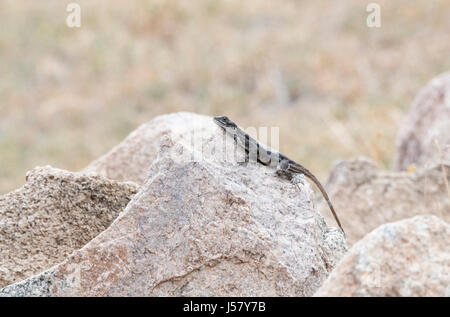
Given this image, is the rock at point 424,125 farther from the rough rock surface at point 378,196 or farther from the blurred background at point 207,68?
the blurred background at point 207,68

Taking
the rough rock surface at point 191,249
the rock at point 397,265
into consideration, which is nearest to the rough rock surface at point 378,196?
the rough rock surface at point 191,249

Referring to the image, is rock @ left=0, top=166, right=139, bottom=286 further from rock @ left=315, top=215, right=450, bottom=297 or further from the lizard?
rock @ left=315, top=215, right=450, bottom=297

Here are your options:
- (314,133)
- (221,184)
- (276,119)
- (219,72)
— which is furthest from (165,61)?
(221,184)

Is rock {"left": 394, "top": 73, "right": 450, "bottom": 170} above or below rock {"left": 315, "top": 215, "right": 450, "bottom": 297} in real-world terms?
above

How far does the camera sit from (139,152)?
15.6 ft

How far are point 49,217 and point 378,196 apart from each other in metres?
3.20

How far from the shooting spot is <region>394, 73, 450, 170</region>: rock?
261 inches

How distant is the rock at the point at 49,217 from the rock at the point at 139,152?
1.08 metres

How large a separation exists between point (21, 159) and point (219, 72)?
16.7 feet

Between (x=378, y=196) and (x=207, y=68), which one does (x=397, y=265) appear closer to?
(x=378, y=196)

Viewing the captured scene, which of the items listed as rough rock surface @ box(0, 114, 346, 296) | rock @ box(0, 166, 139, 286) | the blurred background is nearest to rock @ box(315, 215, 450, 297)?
rough rock surface @ box(0, 114, 346, 296)

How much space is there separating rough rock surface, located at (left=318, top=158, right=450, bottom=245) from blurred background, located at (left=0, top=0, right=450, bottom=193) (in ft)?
18.4

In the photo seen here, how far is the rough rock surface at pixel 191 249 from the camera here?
2.84 m

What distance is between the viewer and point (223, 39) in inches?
667
